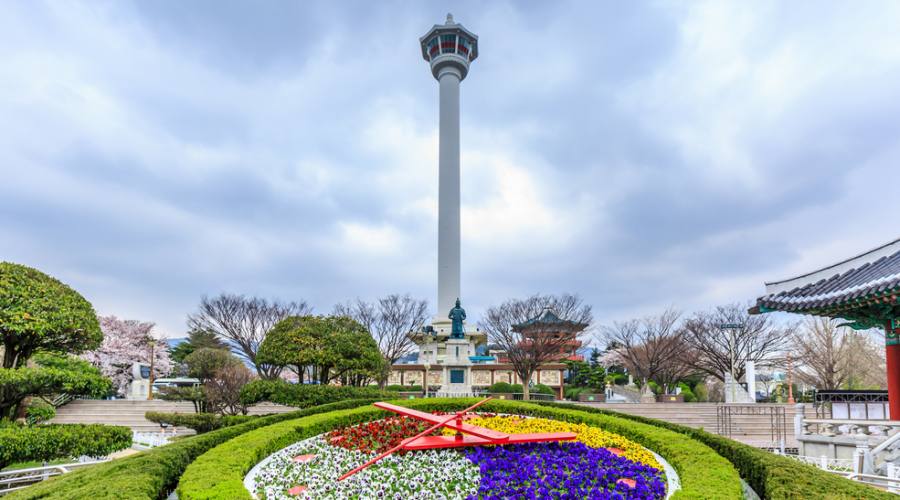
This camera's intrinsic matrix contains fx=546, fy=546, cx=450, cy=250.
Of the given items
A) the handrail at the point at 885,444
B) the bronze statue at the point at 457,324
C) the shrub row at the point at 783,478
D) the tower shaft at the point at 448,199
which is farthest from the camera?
the tower shaft at the point at 448,199

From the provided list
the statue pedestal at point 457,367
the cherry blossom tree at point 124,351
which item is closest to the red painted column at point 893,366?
the statue pedestal at point 457,367

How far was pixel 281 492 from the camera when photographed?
25.2 feet

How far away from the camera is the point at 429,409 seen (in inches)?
538

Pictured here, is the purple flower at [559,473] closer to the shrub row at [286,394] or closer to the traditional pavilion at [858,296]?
the traditional pavilion at [858,296]

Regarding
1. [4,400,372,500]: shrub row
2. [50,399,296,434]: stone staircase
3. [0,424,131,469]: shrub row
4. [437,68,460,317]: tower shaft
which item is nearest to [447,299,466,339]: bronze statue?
[437,68,460,317]: tower shaft

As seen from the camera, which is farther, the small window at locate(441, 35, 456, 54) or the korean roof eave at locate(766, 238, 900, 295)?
the small window at locate(441, 35, 456, 54)

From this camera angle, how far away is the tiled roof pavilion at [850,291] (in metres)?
10.2

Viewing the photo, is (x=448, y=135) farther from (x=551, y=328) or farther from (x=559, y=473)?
(x=559, y=473)

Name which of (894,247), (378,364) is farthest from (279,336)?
(894,247)

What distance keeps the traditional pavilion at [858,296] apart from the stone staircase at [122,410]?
20272mm

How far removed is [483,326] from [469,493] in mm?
31065

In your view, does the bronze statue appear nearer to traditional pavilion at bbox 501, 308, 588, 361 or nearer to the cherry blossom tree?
traditional pavilion at bbox 501, 308, 588, 361

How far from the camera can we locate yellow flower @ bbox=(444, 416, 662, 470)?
367 inches

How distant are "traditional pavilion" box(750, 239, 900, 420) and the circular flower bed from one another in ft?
16.3
